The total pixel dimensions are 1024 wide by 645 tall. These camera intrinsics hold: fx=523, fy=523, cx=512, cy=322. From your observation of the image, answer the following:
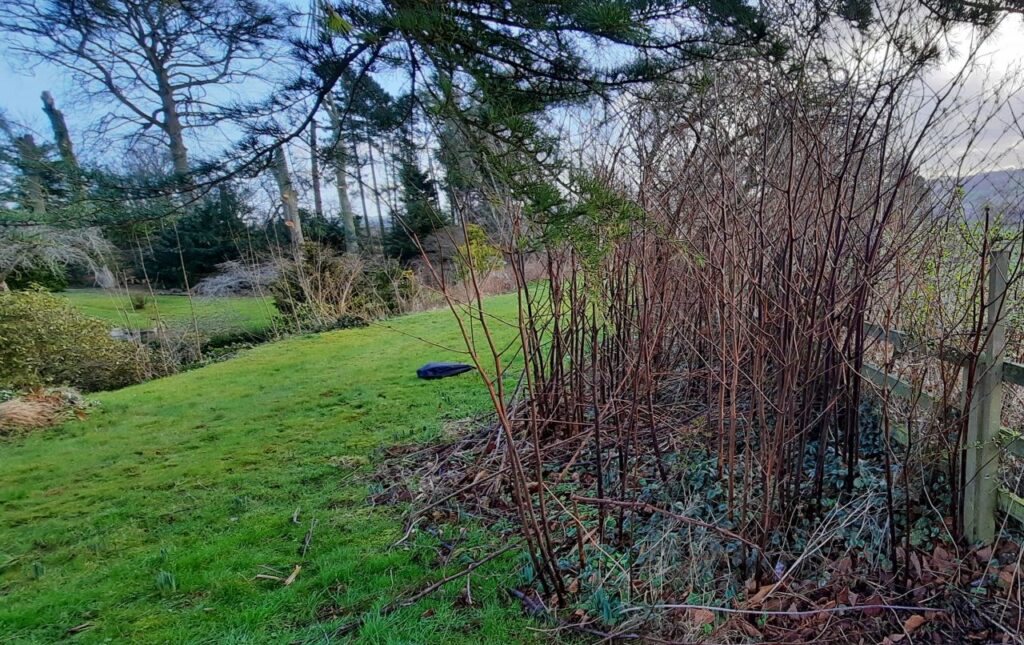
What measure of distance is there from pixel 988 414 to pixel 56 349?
10427 millimetres

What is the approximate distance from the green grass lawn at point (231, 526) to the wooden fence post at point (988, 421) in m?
1.82

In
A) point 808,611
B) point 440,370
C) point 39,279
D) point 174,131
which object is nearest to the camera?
point 808,611

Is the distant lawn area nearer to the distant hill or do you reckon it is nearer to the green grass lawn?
the green grass lawn

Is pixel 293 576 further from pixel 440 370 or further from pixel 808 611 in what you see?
pixel 440 370

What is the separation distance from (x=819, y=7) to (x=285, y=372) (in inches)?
292

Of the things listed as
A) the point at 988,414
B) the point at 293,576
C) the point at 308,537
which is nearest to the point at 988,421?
the point at 988,414

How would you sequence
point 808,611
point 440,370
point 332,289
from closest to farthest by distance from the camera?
point 808,611
point 440,370
point 332,289

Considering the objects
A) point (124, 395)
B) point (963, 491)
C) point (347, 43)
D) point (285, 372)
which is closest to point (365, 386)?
point (285, 372)

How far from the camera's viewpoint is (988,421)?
195 centimetres

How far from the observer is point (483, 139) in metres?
1.83

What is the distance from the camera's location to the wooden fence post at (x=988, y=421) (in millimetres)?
1811

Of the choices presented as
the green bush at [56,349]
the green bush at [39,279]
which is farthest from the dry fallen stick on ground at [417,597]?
the green bush at [39,279]

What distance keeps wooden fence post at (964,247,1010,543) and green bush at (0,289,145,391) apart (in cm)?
973

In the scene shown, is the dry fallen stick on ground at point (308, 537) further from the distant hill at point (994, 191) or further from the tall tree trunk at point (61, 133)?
the distant hill at point (994, 191)
